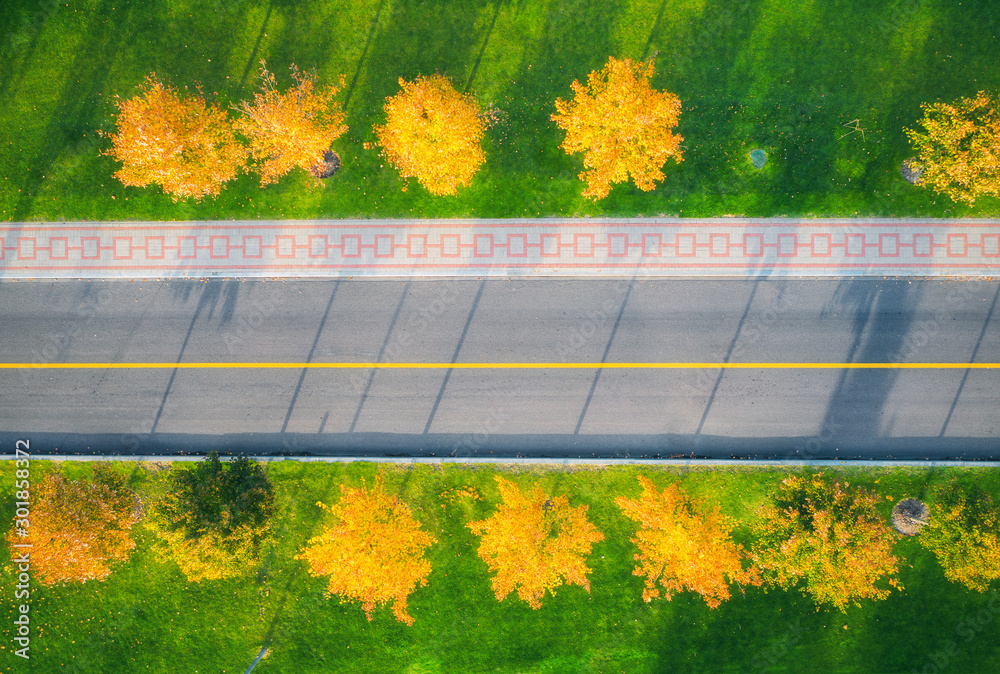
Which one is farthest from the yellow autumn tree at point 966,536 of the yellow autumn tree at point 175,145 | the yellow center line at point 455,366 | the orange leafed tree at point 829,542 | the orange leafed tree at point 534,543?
the yellow autumn tree at point 175,145

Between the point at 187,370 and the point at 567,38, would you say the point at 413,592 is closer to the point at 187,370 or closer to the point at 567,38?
the point at 187,370

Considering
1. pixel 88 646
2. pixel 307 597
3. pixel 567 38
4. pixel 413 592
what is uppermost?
pixel 567 38

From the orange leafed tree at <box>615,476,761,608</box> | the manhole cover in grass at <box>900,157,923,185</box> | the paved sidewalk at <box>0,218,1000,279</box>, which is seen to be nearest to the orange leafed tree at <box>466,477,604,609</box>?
the orange leafed tree at <box>615,476,761,608</box>

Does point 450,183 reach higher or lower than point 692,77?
lower

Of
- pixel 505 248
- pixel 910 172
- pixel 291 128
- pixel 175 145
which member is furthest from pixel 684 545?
pixel 175 145

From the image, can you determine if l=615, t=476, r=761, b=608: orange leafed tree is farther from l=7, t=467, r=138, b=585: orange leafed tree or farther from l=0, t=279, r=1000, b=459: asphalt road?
l=7, t=467, r=138, b=585: orange leafed tree

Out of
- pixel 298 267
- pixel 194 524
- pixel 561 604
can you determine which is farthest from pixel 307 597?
pixel 298 267
